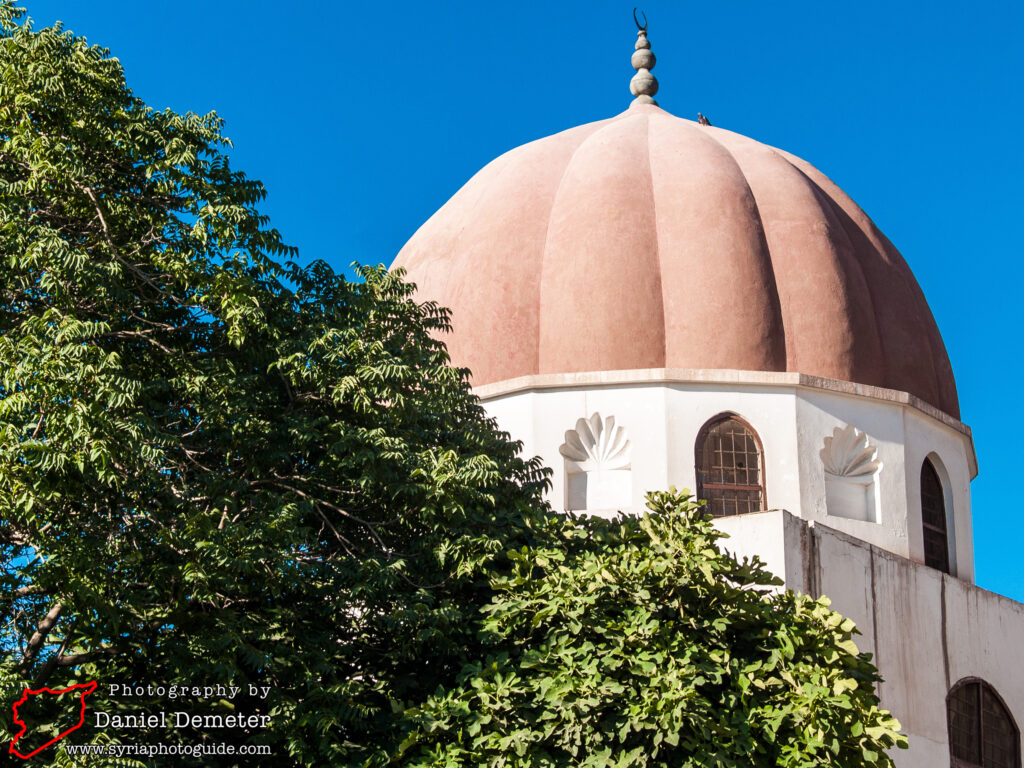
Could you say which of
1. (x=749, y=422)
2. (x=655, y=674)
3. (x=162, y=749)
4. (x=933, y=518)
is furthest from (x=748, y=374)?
(x=162, y=749)

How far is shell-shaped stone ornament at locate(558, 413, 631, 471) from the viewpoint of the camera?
13.1 meters

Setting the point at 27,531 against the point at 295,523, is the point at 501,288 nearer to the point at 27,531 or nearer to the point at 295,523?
the point at 295,523

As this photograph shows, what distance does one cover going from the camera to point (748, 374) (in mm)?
13117

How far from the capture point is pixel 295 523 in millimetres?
8742

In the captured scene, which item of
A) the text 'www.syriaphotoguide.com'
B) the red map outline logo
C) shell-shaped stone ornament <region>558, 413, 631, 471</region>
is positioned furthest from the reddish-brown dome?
the red map outline logo

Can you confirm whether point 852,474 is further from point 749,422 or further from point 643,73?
point 643,73

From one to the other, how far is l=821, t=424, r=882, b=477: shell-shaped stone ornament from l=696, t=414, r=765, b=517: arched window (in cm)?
82

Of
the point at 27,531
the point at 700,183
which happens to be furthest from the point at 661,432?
the point at 27,531

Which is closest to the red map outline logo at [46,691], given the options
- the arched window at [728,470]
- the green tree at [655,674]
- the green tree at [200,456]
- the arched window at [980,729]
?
the green tree at [200,456]

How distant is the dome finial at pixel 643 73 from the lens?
1697 cm

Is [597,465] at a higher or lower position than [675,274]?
lower

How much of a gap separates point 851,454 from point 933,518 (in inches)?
55.3

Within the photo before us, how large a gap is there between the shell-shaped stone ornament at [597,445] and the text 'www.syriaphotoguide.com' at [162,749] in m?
5.26

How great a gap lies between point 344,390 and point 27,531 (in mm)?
2149
